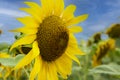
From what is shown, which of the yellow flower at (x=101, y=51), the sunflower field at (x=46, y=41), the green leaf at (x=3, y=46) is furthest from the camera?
the yellow flower at (x=101, y=51)

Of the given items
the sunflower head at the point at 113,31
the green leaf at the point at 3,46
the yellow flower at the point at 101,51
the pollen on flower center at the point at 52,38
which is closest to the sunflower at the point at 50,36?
the pollen on flower center at the point at 52,38

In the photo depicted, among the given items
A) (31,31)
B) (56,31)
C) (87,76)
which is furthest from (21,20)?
(87,76)

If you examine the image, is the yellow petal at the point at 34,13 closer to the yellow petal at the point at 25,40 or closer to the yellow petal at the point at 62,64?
the yellow petal at the point at 25,40

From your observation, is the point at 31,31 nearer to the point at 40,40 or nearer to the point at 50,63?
the point at 40,40

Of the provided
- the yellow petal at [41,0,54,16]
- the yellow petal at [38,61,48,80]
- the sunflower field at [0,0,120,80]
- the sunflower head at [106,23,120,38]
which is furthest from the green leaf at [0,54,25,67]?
the sunflower head at [106,23,120,38]

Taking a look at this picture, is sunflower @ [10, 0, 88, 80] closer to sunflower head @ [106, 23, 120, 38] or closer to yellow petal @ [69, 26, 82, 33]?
yellow petal @ [69, 26, 82, 33]

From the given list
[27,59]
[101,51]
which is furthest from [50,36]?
[101,51]
